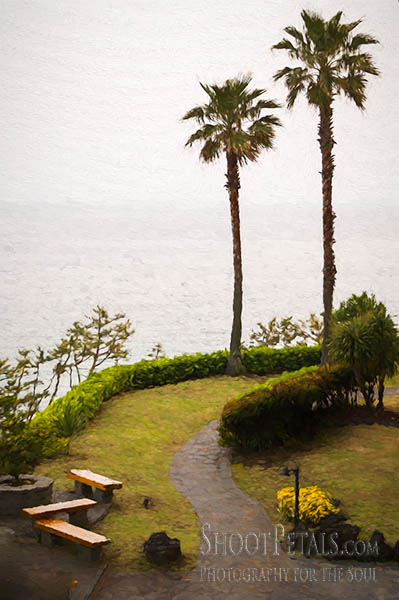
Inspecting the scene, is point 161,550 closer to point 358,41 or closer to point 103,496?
point 103,496

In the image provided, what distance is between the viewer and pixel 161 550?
360 inches

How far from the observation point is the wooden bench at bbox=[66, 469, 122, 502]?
1116 centimetres

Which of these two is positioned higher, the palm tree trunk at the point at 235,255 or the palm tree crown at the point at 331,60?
the palm tree crown at the point at 331,60

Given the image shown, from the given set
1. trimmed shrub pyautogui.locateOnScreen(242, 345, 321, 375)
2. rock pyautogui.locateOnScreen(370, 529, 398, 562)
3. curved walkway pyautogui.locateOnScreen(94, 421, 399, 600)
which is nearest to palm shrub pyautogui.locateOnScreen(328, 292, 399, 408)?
curved walkway pyautogui.locateOnScreen(94, 421, 399, 600)

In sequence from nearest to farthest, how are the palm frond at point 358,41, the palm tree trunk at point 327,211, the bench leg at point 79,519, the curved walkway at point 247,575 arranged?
the curved walkway at point 247,575
the bench leg at point 79,519
the palm frond at point 358,41
the palm tree trunk at point 327,211

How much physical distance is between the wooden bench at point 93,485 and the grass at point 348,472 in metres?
3.03

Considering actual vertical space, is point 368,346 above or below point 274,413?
above

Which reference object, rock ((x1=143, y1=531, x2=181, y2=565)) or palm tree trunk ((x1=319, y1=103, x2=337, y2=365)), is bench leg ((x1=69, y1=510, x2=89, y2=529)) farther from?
palm tree trunk ((x1=319, y1=103, x2=337, y2=365))

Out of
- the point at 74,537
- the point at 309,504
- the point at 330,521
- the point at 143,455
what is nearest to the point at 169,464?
the point at 143,455

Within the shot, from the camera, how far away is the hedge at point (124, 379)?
14.2m

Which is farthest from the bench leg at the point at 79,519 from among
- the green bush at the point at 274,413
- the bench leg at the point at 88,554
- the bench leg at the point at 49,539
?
the green bush at the point at 274,413

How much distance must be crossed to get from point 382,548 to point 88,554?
4.48 meters

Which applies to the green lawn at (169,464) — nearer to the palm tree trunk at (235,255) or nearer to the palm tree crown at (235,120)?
the palm tree trunk at (235,255)

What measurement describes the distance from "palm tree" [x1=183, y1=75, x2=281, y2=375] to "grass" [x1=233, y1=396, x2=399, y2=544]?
32.4 ft
